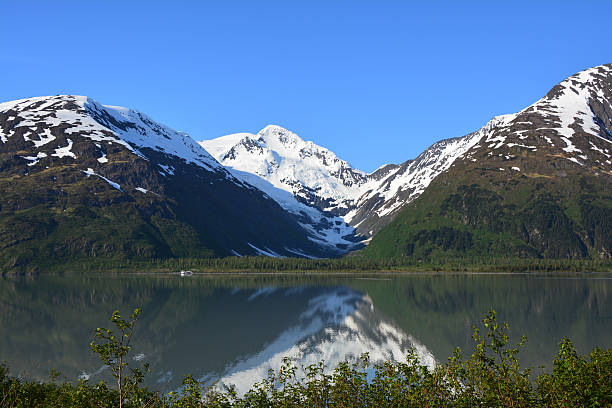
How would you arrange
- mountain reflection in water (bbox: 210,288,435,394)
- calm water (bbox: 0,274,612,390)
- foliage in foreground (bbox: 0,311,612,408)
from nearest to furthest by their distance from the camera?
foliage in foreground (bbox: 0,311,612,408) → mountain reflection in water (bbox: 210,288,435,394) → calm water (bbox: 0,274,612,390)

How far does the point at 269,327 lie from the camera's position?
130000mm

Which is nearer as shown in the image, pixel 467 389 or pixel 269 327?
pixel 467 389

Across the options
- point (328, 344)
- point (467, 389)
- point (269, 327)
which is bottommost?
point (328, 344)

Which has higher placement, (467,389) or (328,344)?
(467,389)

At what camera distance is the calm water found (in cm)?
9350

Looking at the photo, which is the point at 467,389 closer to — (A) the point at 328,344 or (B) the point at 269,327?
(A) the point at 328,344

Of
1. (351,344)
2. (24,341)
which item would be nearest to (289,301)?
(351,344)

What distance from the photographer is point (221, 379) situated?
81562mm

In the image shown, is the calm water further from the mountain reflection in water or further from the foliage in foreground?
the foliage in foreground

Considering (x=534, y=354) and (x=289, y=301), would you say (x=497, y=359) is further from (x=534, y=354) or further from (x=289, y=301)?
(x=289, y=301)

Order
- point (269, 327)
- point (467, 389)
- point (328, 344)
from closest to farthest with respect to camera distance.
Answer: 1. point (467, 389)
2. point (328, 344)
3. point (269, 327)

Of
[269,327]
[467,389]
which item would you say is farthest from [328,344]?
[467,389]

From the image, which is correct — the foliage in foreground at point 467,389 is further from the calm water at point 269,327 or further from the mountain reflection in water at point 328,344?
the mountain reflection in water at point 328,344

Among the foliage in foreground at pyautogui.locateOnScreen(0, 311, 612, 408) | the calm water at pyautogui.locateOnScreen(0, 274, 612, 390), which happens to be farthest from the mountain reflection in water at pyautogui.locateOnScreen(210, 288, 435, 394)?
the foliage in foreground at pyautogui.locateOnScreen(0, 311, 612, 408)
